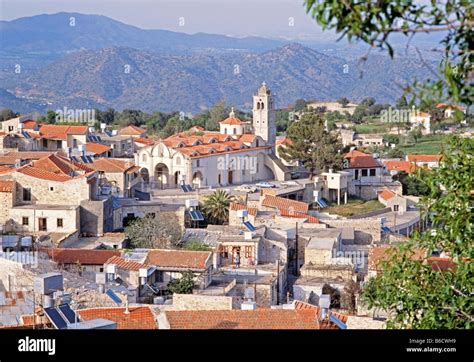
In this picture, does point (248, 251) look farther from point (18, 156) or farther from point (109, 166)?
point (18, 156)

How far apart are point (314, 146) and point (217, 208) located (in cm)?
625

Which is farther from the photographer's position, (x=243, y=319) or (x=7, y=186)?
(x=7, y=186)

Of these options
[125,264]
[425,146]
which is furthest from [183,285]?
[425,146]

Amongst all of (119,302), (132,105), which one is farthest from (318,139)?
(119,302)

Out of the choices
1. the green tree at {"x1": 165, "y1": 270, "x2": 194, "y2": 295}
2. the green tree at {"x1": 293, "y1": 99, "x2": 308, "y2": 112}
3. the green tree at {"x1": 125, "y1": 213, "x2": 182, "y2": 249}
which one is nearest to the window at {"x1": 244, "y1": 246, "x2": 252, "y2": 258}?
the green tree at {"x1": 125, "y1": 213, "x2": 182, "y2": 249}

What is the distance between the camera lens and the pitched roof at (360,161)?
81.0 feet

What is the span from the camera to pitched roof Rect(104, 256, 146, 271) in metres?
12.1

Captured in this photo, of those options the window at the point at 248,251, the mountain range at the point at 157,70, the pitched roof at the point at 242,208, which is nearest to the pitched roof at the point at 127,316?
the window at the point at 248,251

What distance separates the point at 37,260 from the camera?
11.5 metres

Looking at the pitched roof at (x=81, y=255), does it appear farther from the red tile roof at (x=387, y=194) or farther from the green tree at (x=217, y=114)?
the green tree at (x=217, y=114)

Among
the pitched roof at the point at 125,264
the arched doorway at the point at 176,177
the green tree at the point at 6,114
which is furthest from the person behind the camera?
the green tree at the point at 6,114

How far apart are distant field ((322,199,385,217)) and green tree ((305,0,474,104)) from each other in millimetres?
17012

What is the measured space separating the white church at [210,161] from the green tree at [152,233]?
20.0ft

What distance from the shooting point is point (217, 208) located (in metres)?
18.2
